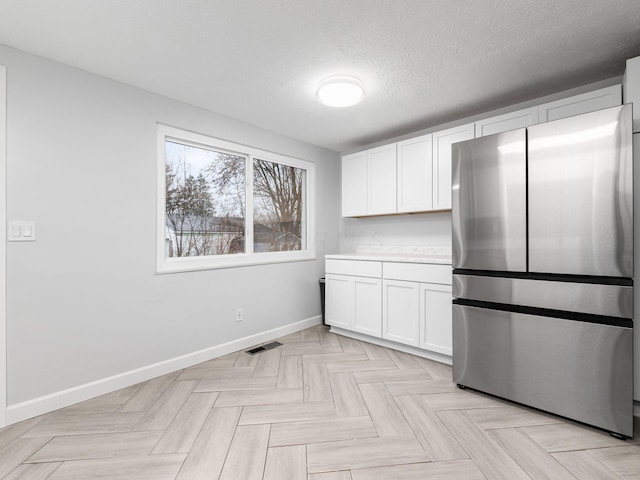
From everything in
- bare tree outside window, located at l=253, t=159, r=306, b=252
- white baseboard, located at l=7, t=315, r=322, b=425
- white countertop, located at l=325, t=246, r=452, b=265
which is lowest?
white baseboard, located at l=7, t=315, r=322, b=425

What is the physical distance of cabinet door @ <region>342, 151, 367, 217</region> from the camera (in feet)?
12.4

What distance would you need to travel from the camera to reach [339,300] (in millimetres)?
3656

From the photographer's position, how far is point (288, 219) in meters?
3.89

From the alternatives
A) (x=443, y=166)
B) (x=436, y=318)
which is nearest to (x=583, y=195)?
(x=443, y=166)

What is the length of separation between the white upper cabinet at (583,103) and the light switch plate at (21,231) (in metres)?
3.74

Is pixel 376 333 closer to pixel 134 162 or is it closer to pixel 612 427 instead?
pixel 612 427

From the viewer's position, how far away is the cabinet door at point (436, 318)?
2771 mm

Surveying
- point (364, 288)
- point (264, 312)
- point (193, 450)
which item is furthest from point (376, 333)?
point (193, 450)

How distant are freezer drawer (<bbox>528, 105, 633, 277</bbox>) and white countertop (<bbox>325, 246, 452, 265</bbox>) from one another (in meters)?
0.95

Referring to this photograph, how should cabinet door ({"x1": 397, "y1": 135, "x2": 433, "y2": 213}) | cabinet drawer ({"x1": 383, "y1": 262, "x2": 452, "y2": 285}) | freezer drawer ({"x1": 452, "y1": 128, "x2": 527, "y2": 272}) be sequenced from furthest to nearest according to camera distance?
cabinet door ({"x1": 397, "y1": 135, "x2": 433, "y2": 213})
cabinet drawer ({"x1": 383, "y1": 262, "x2": 452, "y2": 285})
freezer drawer ({"x1": 452, "y1": 128, "x2": 527, "y2": 272})

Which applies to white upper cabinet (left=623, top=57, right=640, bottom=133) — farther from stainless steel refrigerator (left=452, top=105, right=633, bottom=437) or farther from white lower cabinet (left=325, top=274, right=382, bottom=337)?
white lower cabinet (left=325, top=274, right=382, bottom=337)

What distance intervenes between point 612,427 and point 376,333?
185 centimetres

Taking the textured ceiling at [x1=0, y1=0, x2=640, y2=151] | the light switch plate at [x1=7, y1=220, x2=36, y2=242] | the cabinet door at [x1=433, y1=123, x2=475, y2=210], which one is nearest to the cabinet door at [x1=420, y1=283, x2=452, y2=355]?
the cabinet door at [x1=433, y1=123, x2=475, y2=210]

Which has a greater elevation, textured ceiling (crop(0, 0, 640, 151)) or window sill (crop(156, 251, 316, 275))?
textured ceiling (crop(0, 0, 640, 151))
